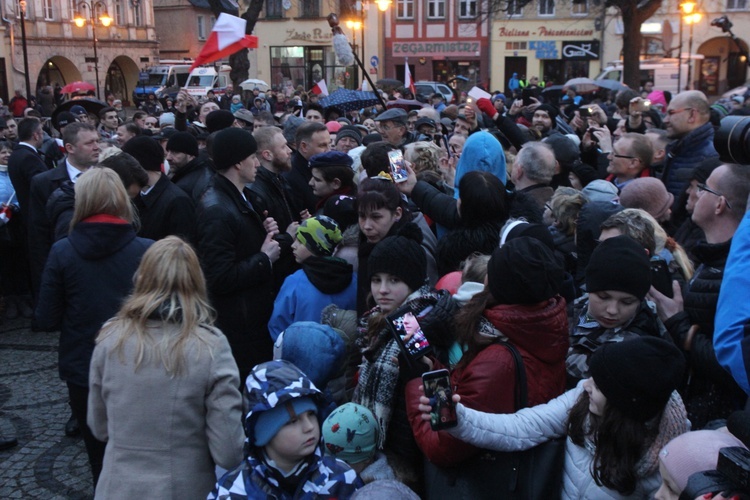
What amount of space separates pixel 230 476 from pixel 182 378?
1.38ft

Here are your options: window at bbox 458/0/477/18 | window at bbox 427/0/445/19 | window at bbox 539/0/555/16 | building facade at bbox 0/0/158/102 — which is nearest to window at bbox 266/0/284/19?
building facade at bbox 0/0/158/102

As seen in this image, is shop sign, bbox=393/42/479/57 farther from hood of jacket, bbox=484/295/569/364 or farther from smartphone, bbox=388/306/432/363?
smartphone, bbox=388/306/432/363

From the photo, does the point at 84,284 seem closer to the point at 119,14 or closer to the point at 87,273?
the point at 87,273

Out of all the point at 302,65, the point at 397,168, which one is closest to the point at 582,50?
the point at 302,65

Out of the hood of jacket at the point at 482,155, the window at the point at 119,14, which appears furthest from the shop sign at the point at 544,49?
the hood of jacket at the point at 482,155

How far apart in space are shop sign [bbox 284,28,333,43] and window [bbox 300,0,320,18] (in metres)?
1.02

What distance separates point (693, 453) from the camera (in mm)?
1869

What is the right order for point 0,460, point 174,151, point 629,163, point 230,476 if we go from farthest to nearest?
point 174,151 < point 629,163 < point 0,460 < point 230,476

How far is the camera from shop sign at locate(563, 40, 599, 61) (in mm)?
40062

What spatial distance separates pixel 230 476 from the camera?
245 cm

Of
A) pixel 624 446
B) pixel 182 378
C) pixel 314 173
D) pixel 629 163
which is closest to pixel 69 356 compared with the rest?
pixel 182 378

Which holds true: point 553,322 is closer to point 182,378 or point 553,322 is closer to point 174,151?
point 182,378

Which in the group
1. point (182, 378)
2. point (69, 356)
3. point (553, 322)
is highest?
point (553, 322)

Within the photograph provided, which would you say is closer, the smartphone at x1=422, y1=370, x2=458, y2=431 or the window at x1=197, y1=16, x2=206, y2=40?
the smartphone at x1=422, y1=370, x2=458, y2=431
